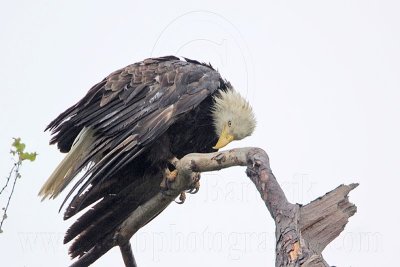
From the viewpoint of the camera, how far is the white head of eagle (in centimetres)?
588

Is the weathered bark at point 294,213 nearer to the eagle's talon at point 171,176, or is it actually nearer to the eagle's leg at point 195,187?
the eagle's talon at point 171,176

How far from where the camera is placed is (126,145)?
5488 mm

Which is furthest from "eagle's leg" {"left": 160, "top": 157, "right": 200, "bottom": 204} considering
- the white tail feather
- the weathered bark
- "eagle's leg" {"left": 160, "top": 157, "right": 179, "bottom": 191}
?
the weathered bark

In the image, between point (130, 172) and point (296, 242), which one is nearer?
point (296, 242)

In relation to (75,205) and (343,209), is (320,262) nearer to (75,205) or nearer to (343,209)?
(343,209)

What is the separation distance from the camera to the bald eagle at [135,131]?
18.3 feet

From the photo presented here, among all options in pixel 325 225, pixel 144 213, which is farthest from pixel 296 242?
pixel 144 213

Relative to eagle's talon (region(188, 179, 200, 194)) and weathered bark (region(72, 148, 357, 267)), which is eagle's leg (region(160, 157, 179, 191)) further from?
weathered bark (region(72, 148, 357, 267))

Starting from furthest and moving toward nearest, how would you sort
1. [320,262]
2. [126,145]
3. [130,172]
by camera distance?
[130,172] < [126,145] < [320,262]

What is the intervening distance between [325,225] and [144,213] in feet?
6.52

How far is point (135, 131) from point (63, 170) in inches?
21.0

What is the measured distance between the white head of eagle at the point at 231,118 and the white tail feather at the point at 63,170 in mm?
882

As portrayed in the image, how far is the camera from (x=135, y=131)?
5605 mm

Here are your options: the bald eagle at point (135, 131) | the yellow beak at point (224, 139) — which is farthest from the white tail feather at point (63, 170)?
the yellow beak at point (224, 139)
